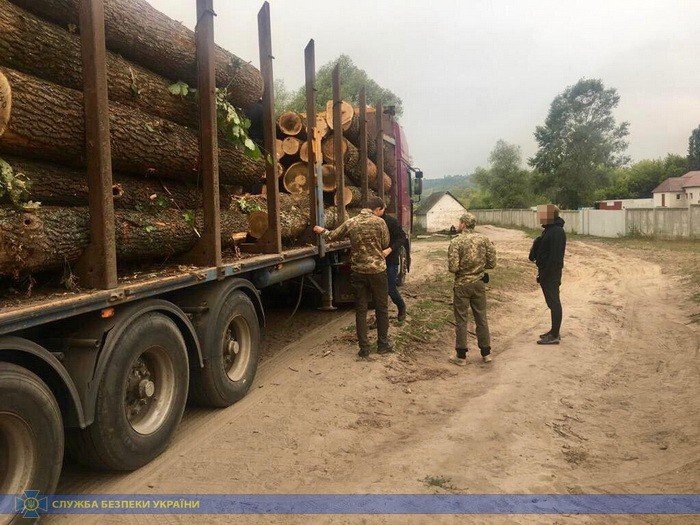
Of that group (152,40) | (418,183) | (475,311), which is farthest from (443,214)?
(152,40)

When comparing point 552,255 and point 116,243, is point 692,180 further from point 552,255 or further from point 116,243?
point 116,243

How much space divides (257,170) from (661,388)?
483 cm

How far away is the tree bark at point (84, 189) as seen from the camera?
133 inches

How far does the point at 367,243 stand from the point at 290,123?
109 inches

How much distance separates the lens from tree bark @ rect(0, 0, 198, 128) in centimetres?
323

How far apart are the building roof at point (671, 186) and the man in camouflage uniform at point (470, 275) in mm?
67783

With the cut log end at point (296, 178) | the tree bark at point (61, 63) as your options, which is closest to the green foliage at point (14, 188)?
the tree bark at point (61, 63)

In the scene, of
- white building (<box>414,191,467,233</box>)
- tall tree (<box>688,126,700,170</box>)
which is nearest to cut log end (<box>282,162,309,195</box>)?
white building (<box>414,191,467,233</box>)

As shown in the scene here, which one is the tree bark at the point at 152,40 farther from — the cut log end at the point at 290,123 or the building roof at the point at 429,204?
the building roof at the point at 429,204

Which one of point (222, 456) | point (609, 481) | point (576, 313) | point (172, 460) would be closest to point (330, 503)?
point (222, 456)

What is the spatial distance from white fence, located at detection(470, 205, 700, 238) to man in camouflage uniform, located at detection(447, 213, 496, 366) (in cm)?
2310

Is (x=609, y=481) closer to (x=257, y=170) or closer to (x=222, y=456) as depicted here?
(x=222, y=456)

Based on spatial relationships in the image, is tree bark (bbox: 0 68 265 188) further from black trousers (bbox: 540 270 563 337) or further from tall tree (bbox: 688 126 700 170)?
tall tree (bbox: 688 126 700 170)

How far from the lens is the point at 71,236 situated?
11.0ft
